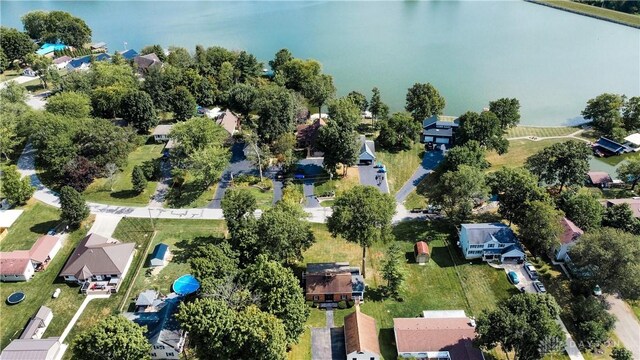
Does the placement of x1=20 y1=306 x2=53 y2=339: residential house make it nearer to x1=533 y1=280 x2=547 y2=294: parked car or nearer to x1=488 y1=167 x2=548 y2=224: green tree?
x1=533 y1=280 x2=547 y2=294: parked car

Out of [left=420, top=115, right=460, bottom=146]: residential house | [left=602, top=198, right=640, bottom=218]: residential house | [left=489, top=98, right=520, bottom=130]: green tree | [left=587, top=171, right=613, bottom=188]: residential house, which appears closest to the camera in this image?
[left=602, top=198, right=640, bottom=218]: residential house

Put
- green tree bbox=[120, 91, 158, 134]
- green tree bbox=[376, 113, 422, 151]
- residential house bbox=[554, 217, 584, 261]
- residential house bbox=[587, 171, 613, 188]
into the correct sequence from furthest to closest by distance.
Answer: green tree bbox=[120, 91, 158, 134], green tree bbox=[376, 113, 422, 151], residential house bbox=[587, 171, 613, 188], residential house bbox=[554, 217, 584, 261]

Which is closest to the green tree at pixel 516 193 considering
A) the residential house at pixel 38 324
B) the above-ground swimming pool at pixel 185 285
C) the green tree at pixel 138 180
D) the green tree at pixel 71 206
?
the above-ground swimming pool at pixel 185 285

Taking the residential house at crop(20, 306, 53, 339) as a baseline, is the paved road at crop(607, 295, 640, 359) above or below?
below

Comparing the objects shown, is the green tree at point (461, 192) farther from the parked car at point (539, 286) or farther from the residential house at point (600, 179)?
the residential house at point (600, 179)

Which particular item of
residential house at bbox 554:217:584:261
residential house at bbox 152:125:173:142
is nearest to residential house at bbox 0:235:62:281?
residential house at bbox 152:125:173:142

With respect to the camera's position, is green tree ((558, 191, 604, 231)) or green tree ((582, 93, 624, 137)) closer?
green tree ((558, 191, 604, 231))

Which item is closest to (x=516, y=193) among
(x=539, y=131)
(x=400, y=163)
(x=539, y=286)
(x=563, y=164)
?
(x=563, y=164)
